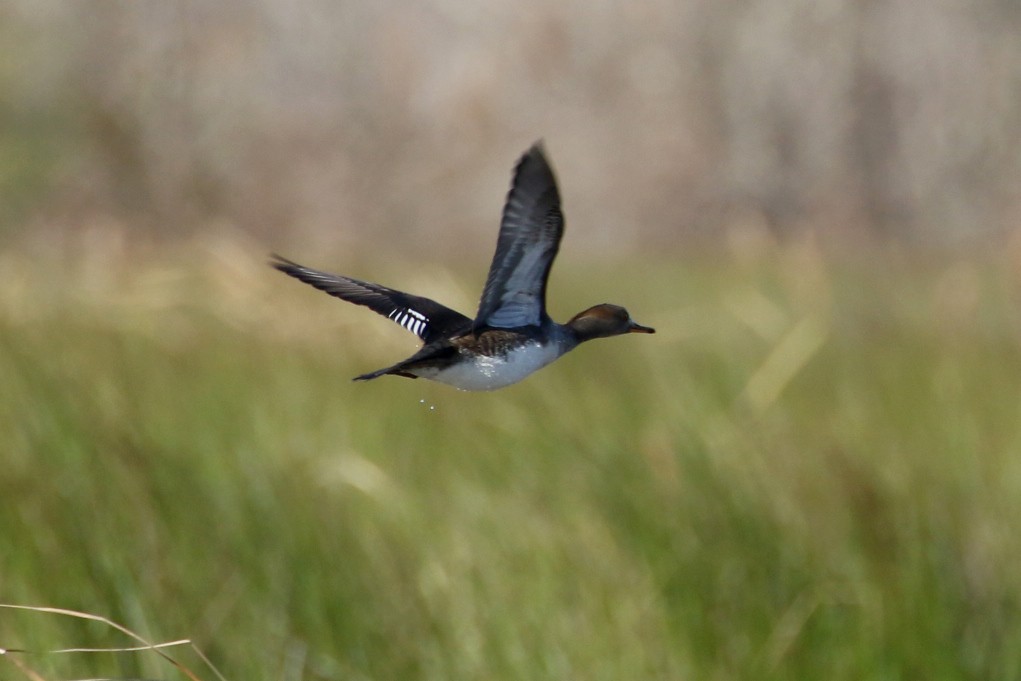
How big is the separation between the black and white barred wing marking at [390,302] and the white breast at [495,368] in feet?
0.16

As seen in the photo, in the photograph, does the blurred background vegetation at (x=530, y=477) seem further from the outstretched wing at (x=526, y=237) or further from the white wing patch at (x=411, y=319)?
the outstretched wing at (x=526, y=237)

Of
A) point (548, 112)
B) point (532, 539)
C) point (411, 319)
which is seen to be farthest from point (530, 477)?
point (548, 112)

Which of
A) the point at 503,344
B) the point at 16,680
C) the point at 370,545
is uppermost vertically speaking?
the point at 370,545

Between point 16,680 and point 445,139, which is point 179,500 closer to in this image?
point 16,680

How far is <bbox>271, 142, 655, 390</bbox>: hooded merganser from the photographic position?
1.01m

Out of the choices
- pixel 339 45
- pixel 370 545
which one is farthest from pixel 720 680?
pixel 339 45

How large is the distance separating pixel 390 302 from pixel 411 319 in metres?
0.04

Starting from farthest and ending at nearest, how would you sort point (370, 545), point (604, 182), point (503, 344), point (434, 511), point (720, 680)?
point (604, 182), point (434, 511), point (370, 545), point (720, 680), point (503, 344)

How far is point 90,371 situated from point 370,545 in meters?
0.82

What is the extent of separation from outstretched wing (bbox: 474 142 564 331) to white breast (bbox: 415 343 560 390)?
0.10 feet

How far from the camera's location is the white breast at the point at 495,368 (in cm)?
105

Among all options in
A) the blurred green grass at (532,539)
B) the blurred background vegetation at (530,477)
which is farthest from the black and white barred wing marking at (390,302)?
Answer: the blurred green grass at (532,539)

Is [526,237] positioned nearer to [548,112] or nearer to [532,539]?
[532,539]

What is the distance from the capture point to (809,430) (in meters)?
3.61
